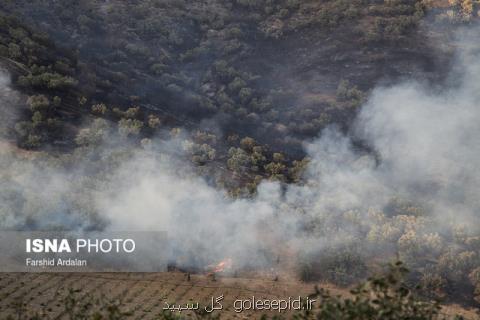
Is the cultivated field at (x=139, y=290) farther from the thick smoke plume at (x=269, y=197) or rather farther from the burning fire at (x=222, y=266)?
the thick smoke plume at (x=269, y=197)

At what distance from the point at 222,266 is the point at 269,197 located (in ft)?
16.5

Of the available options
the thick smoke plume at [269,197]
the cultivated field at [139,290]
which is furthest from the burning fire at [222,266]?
the cultivated field at [139,290]

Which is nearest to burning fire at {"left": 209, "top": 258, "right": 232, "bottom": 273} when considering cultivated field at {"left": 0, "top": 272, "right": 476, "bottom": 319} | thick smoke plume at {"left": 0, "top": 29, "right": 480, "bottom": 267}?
thick smoke plume at {"left": 0, "top": 29, "right": 480, "bottom": 267}

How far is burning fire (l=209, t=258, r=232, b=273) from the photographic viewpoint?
2168 centimetres

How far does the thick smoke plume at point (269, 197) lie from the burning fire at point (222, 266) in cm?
29

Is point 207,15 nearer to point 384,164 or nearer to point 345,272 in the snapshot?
point 384,164

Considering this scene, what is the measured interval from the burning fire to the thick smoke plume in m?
0.29

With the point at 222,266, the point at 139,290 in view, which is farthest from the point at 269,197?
Result: the point at 139,290

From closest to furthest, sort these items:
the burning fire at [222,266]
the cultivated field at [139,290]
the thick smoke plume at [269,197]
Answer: the cultivated field at [139,290], the burning fire at [222,266], the thick smoke plume at [269,197]

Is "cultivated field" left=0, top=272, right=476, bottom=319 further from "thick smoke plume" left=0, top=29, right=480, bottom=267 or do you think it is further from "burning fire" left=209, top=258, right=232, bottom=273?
"thick smoke plume" left=0, top=29, right=480, bottom=267

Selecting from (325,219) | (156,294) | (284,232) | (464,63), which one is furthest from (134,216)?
(464,63)

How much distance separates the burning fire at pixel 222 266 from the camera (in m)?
21.7

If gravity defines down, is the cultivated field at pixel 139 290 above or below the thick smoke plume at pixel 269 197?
below

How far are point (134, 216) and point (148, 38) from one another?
21.2 m
